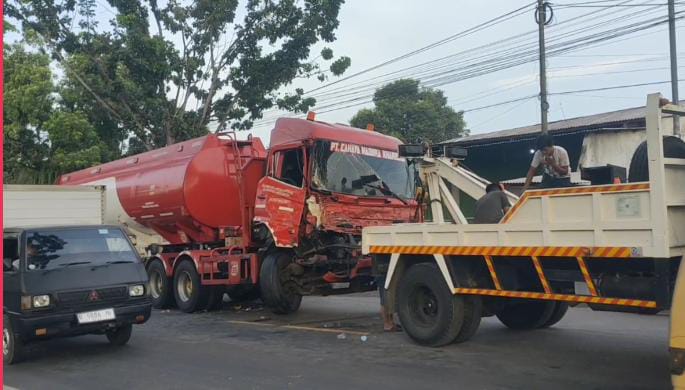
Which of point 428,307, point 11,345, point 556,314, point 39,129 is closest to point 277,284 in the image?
point 428,307

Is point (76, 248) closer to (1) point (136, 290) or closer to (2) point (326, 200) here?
(1) point (136, 290)

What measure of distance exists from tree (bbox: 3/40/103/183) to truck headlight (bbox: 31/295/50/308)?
45.0 ft

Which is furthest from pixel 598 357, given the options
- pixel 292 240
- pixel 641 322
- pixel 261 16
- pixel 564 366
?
pixel 261 16

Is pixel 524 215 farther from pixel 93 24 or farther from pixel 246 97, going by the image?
pixel 93 24

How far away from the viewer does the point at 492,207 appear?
25.0ft

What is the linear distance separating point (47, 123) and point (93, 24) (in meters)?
3.94

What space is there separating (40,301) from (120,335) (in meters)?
1.46

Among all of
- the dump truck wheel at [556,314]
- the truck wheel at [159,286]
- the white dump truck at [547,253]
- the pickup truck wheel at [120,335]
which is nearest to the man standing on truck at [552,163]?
the white dump truck at [547,253]

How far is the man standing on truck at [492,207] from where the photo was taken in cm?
757

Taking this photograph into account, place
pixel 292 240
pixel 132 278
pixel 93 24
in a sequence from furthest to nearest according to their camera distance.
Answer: pixel 93 24, pixel 292 240, pixel 132 278

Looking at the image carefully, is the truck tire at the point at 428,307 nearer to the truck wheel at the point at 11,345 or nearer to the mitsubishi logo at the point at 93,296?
the mitsubishi logo at the point at 93,296

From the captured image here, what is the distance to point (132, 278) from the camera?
330 inches

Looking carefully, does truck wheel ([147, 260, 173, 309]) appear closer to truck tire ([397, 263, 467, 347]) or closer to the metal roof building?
truck tire ([397, 263, 467, 347])

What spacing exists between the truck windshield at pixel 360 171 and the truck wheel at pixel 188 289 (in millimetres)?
3640
